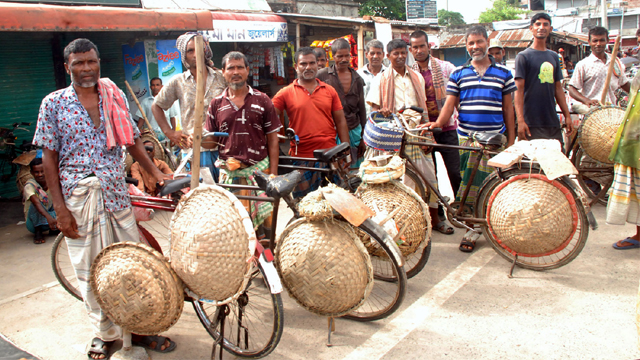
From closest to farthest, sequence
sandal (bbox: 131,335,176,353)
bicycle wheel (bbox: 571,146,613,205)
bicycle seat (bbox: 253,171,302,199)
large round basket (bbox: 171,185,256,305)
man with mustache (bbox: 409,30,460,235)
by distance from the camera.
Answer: large round basket (bbox: 171,185,256,305)
bicycle seat (bbox: 253,171,302,199)
sandal (bbox: 131,335,176,353)
man with mustache (bbox: 409,30,460,235)
bicycle wheel (bbox: 571,146,613,205)

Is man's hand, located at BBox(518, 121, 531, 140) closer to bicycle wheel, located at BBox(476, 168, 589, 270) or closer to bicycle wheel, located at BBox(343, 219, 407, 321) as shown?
bicycle wheel, located at BBox(476, 168, 589, 270)

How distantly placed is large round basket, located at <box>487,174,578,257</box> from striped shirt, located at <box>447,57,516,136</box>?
0.97 m

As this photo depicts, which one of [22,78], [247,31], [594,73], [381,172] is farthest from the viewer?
[247,31]

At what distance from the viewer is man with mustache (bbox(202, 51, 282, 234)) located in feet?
12.7

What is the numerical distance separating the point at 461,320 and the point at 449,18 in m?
57.4

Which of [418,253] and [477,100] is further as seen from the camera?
[477,100]

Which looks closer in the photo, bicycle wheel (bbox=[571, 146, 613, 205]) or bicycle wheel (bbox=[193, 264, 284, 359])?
bicycle wheel (bbox=[193, 264, 284, 359])

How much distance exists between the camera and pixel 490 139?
14.1ft

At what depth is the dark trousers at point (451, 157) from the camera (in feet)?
16.9

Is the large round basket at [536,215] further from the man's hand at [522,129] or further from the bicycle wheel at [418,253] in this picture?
the man's hand at [522,129]

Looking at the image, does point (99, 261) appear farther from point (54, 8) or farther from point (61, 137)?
point (54, 8)

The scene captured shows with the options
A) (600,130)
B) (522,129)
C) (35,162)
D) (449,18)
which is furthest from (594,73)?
(449,18)

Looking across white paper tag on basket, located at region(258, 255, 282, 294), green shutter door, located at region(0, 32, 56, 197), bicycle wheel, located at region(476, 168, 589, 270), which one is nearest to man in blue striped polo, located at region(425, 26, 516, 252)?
bicycle wheel, located at region(476, 168, 589, 270)

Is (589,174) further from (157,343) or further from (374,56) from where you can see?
(157,343)
